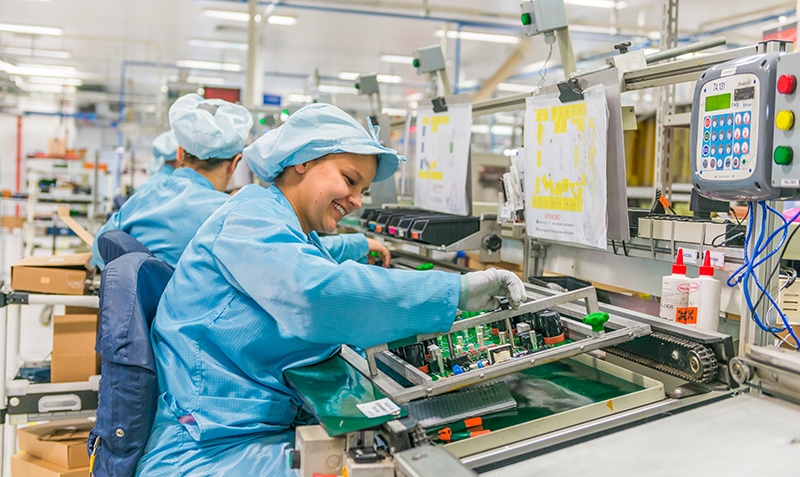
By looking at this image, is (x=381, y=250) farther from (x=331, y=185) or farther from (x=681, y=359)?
(x=681, y=359)

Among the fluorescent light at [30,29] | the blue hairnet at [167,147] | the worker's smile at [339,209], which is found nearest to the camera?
the worker's smile at [339,209]

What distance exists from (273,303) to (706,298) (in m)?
1.01

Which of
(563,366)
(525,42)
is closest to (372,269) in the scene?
(563,366)

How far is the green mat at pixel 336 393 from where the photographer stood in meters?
1.07

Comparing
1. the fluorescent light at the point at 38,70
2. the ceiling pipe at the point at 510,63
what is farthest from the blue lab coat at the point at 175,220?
the fluorescent light at the point at 38,70

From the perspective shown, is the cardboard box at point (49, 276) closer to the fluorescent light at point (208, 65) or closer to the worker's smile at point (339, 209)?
the worker's smile at point (339, 209)

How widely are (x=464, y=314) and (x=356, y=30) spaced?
27.8ft

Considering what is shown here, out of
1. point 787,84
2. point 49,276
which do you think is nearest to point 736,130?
point 787,84

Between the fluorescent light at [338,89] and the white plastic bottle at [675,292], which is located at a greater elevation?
the fluorescent light at [338,89]

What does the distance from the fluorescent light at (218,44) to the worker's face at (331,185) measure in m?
9.50

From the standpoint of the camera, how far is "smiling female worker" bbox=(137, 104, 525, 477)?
122cm

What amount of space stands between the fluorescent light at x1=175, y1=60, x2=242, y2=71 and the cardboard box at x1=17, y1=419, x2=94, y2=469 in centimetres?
1020

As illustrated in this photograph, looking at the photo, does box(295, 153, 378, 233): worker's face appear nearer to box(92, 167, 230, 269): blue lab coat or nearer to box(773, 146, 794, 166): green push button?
box(773, 146, 794, 166): green push button

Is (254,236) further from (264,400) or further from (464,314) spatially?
(464,314)
